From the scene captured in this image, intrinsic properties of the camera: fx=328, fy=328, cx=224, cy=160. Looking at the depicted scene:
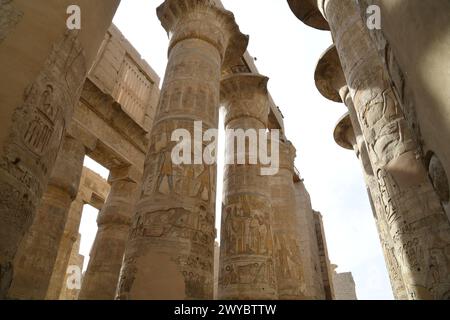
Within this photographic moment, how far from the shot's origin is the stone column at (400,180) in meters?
3.57

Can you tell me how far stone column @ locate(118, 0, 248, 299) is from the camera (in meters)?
3.78

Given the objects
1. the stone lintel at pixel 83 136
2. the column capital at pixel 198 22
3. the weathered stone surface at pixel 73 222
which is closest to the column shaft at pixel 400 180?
the column capital at pixel 198 22

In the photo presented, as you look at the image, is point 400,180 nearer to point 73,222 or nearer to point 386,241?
point 386,241

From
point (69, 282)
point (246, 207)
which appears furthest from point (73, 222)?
point (246, 207)

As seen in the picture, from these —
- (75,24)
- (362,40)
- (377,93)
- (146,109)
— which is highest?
(146,109)

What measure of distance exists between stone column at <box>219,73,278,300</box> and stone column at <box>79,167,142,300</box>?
2.50 m

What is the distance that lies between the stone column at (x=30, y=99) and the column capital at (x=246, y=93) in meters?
6.36

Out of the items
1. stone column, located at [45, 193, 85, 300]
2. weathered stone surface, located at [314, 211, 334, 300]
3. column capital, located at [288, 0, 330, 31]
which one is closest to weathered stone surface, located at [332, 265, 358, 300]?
weathered stone surface, located at [314, 211, 334, 300]

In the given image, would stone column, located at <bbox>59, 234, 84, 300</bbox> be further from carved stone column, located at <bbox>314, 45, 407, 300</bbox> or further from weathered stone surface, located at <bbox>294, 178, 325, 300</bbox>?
carved stone column, located at <bbox>314, 45, 407, 300</bbox>

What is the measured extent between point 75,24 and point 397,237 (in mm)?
4304

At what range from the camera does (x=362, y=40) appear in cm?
505

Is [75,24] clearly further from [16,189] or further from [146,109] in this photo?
[146,109]

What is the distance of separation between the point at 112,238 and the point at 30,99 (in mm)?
7294

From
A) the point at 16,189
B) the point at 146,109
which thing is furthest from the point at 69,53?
the point at 146,109
